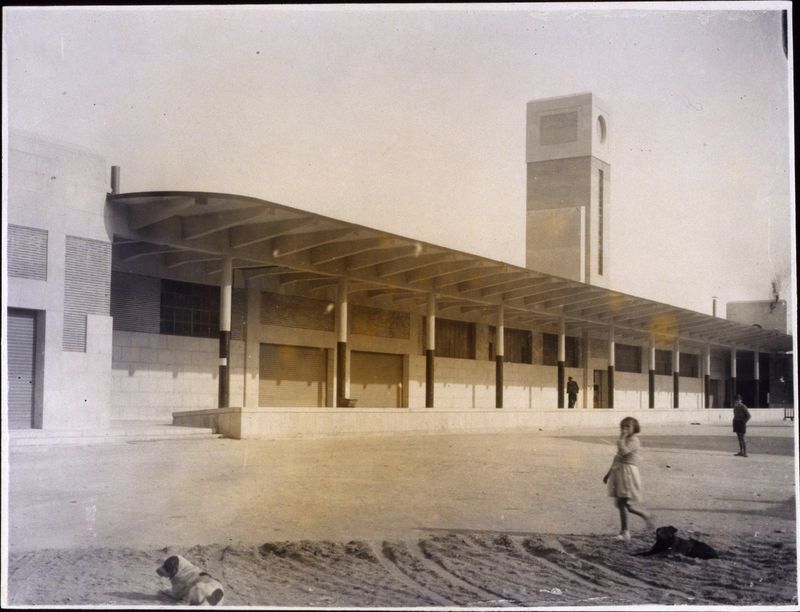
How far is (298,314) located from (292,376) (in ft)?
6.47

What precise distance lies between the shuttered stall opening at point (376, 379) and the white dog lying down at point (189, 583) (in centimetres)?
1967

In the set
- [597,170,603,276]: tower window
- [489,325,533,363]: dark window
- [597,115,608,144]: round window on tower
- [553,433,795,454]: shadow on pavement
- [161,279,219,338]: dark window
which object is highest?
[597,115,608,144]: round window on tower

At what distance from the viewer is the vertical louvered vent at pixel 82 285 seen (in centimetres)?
1622

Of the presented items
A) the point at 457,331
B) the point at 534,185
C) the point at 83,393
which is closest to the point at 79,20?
the point at 83,393

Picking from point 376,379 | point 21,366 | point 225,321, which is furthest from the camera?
point 376,379

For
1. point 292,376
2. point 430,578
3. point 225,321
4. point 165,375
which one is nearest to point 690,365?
point 292,376

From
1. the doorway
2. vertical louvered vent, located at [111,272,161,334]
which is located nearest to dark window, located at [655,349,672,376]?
the doorway

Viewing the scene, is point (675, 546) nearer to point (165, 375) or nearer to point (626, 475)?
point (626, 475)

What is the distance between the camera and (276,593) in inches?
320

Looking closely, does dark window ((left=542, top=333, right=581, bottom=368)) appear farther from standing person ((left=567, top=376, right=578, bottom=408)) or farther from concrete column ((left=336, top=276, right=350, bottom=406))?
concrete column ((left=336, top=276, right=350, bottom=406))

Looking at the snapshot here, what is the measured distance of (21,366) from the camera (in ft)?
51.7

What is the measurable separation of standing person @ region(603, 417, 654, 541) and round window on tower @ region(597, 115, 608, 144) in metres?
31.0

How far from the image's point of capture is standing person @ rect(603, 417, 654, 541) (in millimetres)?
9602

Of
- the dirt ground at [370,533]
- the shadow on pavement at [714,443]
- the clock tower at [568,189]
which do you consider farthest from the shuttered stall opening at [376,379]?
the dirt ground at [370,533]
